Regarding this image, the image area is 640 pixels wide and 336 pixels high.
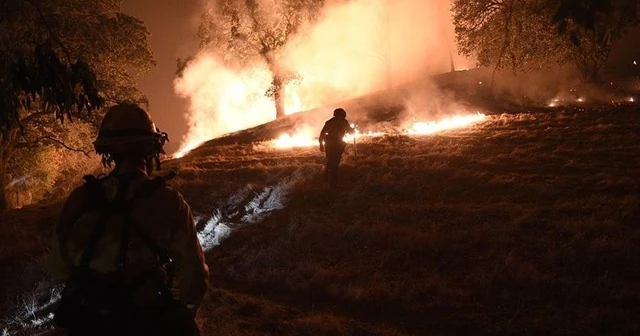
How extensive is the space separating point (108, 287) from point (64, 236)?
1.68 feet

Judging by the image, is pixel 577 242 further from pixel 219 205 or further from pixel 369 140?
pixel 369 140

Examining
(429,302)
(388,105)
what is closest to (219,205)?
(429,302)

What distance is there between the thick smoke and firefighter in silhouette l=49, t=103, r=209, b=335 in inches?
1207

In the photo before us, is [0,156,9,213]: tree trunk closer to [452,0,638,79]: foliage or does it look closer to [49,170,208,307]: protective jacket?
[49,170,208,307]: protective jacket

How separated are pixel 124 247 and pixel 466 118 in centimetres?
2144

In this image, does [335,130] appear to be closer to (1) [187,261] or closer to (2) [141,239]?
(1) [187,261]

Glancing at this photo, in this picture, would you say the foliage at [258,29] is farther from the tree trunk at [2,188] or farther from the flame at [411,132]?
the tree trunk at [2,188]

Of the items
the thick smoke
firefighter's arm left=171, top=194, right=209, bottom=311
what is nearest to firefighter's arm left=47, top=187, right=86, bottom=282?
firefighter's arm left=171, top=194, right=209, bottom=311

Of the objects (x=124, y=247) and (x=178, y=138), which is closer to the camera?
(x=124, y=247)

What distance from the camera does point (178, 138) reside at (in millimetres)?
97438

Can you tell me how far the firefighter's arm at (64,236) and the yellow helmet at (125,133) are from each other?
1.11 feet

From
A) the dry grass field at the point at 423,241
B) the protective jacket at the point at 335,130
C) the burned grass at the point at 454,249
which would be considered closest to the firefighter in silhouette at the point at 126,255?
the dry grass field at the point at 423,241

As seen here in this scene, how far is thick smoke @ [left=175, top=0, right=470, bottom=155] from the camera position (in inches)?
1474

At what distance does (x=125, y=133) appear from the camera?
3066 mm
